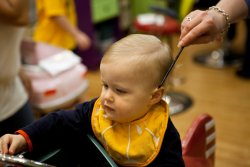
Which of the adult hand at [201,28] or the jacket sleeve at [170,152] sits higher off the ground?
the adult hand at [201,28]

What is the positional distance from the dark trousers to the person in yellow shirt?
882 millimetres

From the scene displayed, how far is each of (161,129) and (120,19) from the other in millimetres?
2657

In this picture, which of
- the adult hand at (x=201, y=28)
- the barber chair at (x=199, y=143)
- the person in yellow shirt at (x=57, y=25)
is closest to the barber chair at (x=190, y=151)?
A: the barber chair at (x=199, y=143)

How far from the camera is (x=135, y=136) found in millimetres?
863

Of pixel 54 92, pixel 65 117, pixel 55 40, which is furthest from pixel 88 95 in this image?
pixel 65 117

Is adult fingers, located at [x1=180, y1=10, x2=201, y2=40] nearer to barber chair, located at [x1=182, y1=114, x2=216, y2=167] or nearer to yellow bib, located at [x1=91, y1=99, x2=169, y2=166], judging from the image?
yellow bib, located at [x1=91, y1=99, x2=169, y2=166]

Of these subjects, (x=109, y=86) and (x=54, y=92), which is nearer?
(x=109, y=86)

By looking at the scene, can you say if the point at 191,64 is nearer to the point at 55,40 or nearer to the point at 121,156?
the point at 55,40

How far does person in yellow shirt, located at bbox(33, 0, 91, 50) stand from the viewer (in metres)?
2.02

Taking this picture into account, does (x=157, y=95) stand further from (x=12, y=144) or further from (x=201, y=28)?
(x=12, y=144)

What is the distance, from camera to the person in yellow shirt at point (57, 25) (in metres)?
2.02

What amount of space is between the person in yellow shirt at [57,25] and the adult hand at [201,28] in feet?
4.16

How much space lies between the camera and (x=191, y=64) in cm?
310

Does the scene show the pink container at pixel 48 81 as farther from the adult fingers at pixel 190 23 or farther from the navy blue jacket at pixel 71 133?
the adult fingers at pixel 190 23
